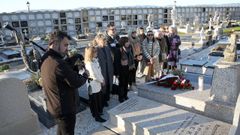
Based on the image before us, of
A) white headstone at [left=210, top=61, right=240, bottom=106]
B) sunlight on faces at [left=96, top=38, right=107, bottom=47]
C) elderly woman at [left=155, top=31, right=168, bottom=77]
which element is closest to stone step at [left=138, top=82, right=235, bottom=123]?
white headstone at [left=210, top=61, right=240, bottom=106]

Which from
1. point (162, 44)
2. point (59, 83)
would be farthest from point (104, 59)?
point (162, 44)

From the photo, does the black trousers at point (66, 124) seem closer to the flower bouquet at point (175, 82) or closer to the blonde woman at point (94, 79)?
the blonde woman at point (94, 79)

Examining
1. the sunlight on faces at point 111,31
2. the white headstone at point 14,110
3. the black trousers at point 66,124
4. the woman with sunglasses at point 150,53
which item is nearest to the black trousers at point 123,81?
the sunlight on faces at point 111,31

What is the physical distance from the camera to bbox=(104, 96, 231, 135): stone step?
10.9ft

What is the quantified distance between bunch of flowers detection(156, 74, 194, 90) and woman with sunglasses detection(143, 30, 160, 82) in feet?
3.04

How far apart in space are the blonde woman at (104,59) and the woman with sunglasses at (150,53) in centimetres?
131

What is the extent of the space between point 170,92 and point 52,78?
2.67 meters

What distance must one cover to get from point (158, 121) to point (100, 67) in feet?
4.98

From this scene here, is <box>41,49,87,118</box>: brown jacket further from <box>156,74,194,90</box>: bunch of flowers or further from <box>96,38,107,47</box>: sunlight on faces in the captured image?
<box>156,74,194,90</box>: bunch of flowers

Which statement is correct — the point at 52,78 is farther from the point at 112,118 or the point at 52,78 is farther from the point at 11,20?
the point at 11,20

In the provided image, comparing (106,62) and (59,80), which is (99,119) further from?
(59,80)

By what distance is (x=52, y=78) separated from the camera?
8.15 ft

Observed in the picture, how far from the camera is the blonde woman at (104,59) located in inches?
171

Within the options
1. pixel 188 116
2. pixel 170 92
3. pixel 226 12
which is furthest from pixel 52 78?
pixel 226 12
